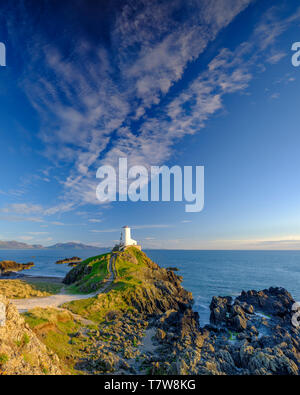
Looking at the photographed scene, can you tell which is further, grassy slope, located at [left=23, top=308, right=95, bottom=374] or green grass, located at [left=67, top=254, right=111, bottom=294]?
green grass, located at [left=67, top=254, right=111, bottom=294]

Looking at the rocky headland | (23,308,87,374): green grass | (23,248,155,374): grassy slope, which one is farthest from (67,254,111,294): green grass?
(23,308,87,374): green grass

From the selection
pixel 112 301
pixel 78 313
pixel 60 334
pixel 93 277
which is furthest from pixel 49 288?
pixel 60 334

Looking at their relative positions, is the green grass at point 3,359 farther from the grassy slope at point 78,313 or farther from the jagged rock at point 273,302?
the jagged rock at point 273,302

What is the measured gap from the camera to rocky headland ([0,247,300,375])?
19.5 m

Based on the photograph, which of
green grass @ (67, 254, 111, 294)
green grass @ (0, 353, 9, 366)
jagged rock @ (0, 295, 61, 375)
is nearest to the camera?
green grass @ (0, 353, 9, 366)

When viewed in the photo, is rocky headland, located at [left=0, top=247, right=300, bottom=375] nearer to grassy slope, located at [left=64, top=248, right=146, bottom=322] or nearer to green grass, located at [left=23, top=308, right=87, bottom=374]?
green grass, located at [left=23, top=308, right=87, bottom=374]

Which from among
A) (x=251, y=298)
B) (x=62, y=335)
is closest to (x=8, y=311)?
(x=62, y=335)

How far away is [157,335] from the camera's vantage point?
88.3ft

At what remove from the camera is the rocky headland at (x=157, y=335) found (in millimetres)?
19531

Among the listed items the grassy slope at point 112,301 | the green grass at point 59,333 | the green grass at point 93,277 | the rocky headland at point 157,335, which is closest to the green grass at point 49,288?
the green grass at point 93,277

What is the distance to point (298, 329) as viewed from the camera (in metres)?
31.8

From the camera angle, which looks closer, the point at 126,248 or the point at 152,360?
the point at 152,360
